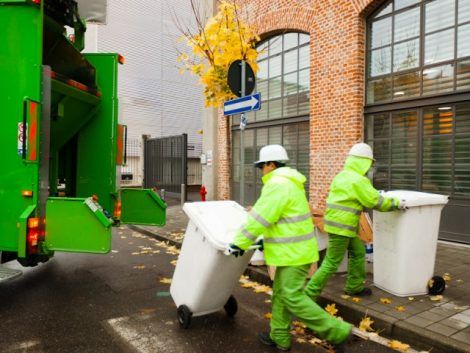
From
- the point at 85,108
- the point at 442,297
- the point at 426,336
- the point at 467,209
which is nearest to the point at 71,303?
the point at 85,108

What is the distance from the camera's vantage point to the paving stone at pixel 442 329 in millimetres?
3600

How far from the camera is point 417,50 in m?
7.94

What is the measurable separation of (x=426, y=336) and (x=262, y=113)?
870 centimetres

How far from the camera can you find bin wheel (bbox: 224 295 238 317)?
4.20 m

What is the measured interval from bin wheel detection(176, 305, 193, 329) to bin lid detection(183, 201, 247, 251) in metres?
0.82

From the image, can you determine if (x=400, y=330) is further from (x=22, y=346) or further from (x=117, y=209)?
(x=117, y=209)

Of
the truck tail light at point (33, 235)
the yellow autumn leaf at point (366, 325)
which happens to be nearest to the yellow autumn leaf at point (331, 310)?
the yellow autumn leaf at point (366, 325)

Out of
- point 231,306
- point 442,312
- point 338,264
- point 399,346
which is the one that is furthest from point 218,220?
point 442,312

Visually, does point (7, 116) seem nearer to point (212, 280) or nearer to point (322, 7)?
point (212, 280)

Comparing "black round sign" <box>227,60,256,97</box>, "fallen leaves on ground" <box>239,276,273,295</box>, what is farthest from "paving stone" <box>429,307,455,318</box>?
"black round sign" <box>227,60,256,97</box>

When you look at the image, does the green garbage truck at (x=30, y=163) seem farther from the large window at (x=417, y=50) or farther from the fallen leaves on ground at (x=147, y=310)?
the large window at (x=417, y=50)

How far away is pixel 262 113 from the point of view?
457 inches

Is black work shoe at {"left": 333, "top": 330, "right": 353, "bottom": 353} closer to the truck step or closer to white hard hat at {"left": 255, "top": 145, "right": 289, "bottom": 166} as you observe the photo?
white hard hat at {"left": 255, "top": 145, "right": 289, "bottom": 166}

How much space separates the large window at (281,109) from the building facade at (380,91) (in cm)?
4
